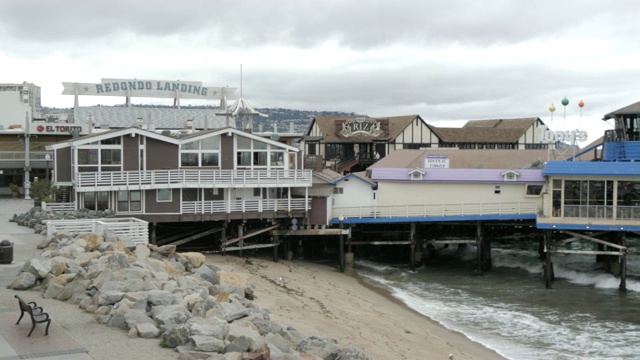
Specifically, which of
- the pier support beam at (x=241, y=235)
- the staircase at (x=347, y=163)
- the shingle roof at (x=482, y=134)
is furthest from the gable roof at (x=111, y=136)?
the shingle roof at (x=482, y=134)

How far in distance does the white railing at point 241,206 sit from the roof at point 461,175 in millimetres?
5896

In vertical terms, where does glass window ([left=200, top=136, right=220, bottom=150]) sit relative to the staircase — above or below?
above

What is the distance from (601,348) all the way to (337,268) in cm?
1843

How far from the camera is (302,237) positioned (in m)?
44.8

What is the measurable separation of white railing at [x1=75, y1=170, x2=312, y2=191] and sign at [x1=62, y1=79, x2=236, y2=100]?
32285 millimetres

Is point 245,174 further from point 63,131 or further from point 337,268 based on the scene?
point 63,131

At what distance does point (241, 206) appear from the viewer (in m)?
40.2

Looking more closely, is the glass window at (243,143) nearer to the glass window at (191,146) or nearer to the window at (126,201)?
the glass window at (191,146)

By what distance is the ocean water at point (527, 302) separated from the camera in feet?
87.3

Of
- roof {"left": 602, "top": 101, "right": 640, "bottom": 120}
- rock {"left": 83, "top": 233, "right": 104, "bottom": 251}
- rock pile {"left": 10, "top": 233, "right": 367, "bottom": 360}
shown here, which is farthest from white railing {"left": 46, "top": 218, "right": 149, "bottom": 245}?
roof {"left": 602, "top": 101, "right": 640, "bottom": 120}

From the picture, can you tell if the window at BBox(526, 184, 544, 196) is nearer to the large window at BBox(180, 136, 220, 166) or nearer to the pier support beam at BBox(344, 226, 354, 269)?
the pier support beam at BBox(344, 226, 354, 269)

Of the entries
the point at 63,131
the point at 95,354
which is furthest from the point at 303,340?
the point at 63,131

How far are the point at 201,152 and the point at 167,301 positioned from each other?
23.8m

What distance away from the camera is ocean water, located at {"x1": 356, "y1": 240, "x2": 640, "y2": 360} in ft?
87.3
